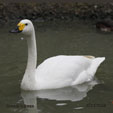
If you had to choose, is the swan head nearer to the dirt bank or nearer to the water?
the water

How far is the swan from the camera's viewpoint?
8.13 meters

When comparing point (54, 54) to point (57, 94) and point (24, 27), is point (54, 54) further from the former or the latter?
point (24, 27)

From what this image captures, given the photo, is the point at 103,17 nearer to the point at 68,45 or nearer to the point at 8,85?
the point at 68,45

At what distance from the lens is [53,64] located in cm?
873

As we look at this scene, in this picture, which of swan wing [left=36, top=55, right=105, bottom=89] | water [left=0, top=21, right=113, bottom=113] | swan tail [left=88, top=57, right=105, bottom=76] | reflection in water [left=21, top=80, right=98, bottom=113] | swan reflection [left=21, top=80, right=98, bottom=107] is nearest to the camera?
water [left=0, top=21, right=113, bottom=113]

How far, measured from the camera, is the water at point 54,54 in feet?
24.6

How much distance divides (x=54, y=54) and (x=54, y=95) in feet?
9.10

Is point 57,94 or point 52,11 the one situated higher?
point 57,94

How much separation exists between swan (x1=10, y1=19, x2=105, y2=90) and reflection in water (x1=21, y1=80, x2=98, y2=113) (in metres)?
0.12

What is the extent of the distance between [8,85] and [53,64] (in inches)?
41.3

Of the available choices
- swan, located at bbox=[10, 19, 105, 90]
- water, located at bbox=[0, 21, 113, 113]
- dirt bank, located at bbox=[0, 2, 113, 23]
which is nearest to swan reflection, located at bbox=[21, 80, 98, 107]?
water, located at bbox=[0, 21, 113, 113]

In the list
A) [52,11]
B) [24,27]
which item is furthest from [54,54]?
[52,11]

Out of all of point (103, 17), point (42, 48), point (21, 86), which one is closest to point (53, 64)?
point (21, 86)

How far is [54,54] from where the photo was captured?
10.8 m
